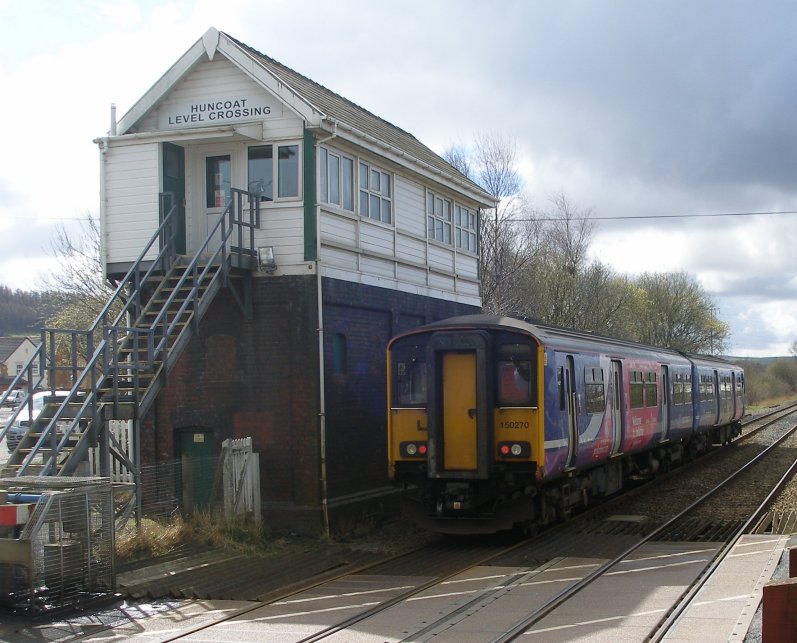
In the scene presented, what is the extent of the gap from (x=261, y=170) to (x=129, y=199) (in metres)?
2.22

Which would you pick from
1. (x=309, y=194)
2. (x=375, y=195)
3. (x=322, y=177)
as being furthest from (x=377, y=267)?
(x=309, y=194)

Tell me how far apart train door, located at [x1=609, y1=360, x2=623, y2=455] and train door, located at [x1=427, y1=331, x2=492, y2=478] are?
13.3ft

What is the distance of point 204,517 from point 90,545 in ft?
11.4

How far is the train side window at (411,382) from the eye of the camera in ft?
44.4

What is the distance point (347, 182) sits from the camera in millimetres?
15781

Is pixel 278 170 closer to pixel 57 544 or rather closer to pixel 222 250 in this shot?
pixel 222 250

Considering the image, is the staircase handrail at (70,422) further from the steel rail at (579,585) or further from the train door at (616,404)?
the train door at (616,404)

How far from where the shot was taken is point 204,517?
1330 centimetres

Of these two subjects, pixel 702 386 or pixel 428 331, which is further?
pixel 702 386

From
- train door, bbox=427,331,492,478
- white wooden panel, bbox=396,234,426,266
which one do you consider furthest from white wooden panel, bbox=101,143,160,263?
train door, bbox=427,331,492,478

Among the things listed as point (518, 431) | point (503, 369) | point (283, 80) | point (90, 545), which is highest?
point (283, 80)

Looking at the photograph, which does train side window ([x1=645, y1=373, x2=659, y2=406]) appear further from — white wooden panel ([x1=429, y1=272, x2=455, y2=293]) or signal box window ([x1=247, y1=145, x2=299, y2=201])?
signal box window ([x1=247, y1=145, x2=299, y2=201])

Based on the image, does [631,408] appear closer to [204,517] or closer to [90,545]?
[204,517]

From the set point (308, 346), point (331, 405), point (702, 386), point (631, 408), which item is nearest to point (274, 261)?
point (308, 346)
